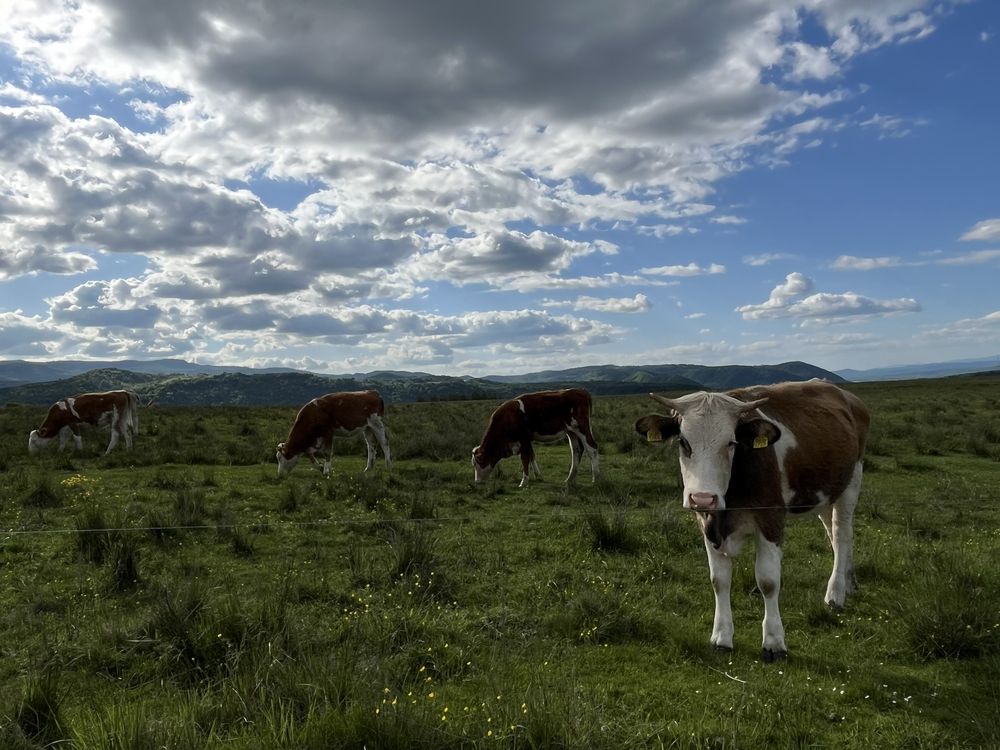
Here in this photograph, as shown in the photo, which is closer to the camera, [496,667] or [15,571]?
[496,667]

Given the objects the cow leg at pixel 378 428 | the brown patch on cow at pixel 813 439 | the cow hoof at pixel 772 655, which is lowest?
the cow hoof at pixel 772 655

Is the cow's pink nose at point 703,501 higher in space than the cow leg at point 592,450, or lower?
higher

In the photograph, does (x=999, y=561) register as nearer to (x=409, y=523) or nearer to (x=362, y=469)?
(x=409, y=523)

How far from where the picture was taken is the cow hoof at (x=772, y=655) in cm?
561

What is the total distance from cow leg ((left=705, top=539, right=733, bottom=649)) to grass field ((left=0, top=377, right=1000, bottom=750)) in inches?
6.2

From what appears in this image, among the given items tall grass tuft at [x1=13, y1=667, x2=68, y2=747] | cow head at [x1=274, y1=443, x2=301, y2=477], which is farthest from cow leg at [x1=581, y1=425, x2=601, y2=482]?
tall grass tuft at [x1=13, y1=667, x2=68, y2=747]

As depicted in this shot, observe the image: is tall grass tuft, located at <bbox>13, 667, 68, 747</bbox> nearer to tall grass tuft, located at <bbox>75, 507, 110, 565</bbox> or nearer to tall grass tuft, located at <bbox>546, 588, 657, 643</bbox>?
tall grass tuft, located at <bbox>546, 588, 657, 643</bbox>

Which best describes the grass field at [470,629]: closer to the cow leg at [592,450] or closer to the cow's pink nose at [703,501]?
the cow's pink nose at [703,501]

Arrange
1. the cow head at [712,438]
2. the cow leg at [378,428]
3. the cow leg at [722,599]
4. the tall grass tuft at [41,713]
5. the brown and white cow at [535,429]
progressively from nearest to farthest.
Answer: the tall grass tuft at [41,713], the cow head at [712,438], the cow leg at [722,599], the brown and white cow at [535,429], the cow leg at [378,428]

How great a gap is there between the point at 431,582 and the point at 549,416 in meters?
10.2

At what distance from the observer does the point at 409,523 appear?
9984 millimetres

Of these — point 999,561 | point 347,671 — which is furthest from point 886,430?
point 347,671

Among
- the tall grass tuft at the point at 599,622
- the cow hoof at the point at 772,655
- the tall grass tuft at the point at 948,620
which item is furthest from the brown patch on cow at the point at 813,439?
the tall grass tuft at the point at 599,622

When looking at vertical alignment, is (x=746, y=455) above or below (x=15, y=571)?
above
